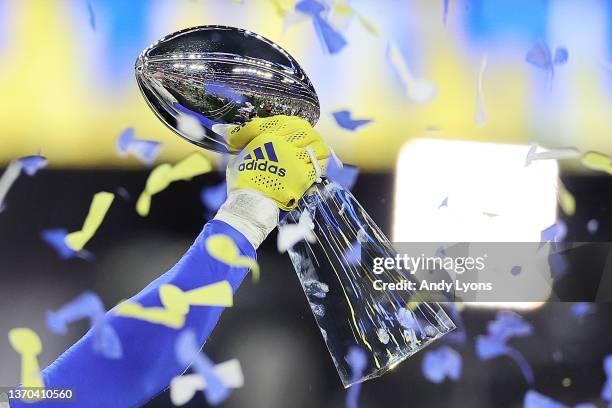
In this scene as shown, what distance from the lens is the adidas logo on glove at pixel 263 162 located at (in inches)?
33.6

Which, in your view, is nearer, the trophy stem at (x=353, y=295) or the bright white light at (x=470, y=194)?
the trophy stem at (x=353, y=295)

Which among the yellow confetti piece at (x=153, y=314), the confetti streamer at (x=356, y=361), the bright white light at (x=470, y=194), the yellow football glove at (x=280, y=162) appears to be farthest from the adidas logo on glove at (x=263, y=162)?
the bright white light at (x=470, y=194)

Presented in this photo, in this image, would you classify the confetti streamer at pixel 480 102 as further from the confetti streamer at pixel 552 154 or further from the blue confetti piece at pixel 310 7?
the blue confetti piece at pixel 310 7

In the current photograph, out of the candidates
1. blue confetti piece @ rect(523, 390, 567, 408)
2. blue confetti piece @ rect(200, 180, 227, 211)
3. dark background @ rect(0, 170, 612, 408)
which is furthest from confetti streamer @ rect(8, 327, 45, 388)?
blue confetti piece @ rect(523, 390, 567, 408)

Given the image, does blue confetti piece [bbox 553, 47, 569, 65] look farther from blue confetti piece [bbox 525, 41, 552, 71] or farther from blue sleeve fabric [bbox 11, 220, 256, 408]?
blue sleeve fabric [bbox 11, 220, 256, 408]

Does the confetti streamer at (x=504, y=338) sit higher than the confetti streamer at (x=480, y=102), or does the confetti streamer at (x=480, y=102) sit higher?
the confetti streamer at (x=480, y=102)

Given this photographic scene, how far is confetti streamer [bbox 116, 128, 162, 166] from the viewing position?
124 cm

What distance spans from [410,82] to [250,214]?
0.60m

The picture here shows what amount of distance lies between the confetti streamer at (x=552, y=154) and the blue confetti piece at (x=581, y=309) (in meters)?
0.29

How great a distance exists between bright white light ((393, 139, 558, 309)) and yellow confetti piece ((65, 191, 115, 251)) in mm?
535

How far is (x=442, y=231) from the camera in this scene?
126 cm

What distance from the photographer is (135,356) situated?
30.3 inches

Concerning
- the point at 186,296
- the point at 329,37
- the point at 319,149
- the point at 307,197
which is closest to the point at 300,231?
the point at 307,197

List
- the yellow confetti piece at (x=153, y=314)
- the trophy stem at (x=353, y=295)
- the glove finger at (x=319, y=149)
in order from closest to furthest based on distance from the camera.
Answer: the yellow confetti piece at (x=153, y=314)
the glove finger at (x=319, y=149)
the trophy stem at (x=353, y=295)
